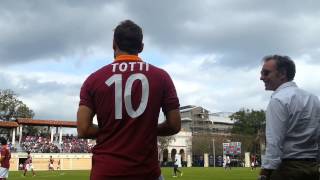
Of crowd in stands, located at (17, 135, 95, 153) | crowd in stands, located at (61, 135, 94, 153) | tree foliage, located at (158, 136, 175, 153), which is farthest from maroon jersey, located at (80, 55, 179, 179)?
tree foliage, located at (158, 136, 175, 153)

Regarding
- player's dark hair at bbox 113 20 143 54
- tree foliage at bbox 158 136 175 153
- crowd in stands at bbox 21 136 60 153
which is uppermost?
tree foliage at bbox 158 136 175 153

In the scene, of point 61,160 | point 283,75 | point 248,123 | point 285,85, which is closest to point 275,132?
point 285,85

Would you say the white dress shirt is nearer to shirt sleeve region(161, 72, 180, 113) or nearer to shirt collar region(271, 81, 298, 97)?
shirt collar region(271, 81, 298, 97)

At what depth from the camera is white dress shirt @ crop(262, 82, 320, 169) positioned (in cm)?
529

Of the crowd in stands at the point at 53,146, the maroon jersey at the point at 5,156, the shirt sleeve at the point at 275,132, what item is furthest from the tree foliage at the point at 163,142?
the shirt sleeve at the point at 275,132

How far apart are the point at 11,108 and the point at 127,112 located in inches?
4128

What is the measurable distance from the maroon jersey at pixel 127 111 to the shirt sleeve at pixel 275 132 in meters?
1.31

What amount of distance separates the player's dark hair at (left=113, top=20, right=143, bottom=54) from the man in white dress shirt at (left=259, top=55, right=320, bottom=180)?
67.0 inches

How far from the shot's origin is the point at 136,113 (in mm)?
4363

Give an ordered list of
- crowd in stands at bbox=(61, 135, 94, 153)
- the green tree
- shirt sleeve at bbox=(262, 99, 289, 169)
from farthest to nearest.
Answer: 1. the green tree
2. crowd in stands at bbox=(61, 135, 94, 153)
3. shirt sleeve at bbox=(262, 99, 289, 169)

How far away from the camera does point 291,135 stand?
547 cm

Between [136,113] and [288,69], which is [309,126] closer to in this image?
[288,69]

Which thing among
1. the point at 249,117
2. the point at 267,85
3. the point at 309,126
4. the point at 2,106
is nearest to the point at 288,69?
the point at 267,85

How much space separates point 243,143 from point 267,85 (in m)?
120
